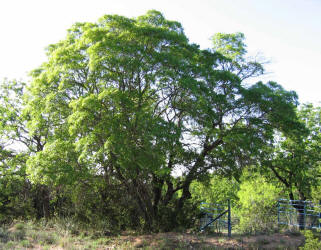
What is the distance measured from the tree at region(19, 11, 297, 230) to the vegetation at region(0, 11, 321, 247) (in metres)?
0.04

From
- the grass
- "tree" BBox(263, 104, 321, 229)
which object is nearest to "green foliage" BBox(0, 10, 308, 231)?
the grass

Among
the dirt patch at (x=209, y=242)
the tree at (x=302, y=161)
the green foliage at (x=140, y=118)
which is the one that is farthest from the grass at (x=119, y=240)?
the tree at (x=302, y=161)

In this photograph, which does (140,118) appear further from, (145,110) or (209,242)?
(209,242)

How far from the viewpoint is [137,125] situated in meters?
9.70

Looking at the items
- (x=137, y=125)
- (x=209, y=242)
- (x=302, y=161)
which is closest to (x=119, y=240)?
(x=209, y=242)

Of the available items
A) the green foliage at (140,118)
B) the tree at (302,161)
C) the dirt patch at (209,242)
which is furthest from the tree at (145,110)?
the tree at (302,161)

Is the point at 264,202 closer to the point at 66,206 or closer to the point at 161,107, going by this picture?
the point at 161,107

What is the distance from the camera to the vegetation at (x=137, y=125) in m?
9.63

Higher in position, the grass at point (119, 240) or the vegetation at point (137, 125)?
the vegetation at point (137, 125)

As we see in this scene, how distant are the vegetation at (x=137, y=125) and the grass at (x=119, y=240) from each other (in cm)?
29

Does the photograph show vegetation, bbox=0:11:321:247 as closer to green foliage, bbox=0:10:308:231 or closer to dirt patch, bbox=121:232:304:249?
green foliage, bbox=0:10:308:231

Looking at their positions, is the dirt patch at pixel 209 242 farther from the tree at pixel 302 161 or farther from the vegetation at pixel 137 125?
the tree at pixel 302 161

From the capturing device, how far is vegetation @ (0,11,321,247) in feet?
31.6

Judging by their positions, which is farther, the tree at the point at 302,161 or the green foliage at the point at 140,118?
the tree at the point at 302,161
